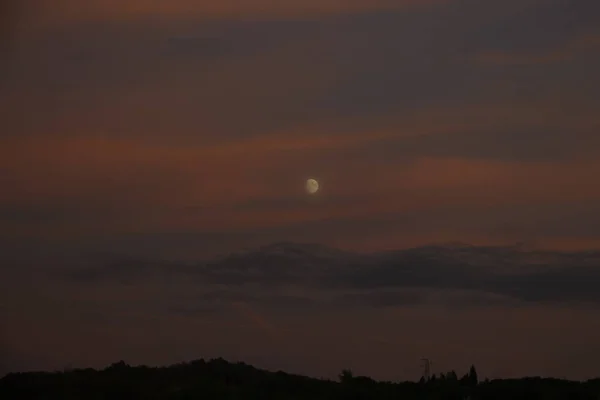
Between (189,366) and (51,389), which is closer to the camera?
(51,389)

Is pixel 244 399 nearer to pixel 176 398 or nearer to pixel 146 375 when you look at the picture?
pixel 176 398

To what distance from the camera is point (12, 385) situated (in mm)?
52281

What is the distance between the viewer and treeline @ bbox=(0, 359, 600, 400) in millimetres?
50812

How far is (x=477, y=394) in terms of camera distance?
56.4 m

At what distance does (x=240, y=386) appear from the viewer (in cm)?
5322

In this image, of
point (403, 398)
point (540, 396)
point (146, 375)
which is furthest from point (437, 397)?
point (146, 375)

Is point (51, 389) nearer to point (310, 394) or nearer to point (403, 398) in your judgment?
point (310, 394)

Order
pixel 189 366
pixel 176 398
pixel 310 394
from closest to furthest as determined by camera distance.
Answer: pixel 176 398, pixel 310 394, pixel 189 366

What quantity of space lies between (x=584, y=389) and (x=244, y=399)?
61.2 ft

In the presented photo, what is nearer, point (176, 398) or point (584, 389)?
point (176, 398)

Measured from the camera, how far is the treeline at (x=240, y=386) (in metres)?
50.8

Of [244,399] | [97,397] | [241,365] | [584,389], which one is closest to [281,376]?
[241,365]

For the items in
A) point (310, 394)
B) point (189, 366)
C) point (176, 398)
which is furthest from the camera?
point (189, 366)

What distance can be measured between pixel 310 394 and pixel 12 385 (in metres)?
13.2
